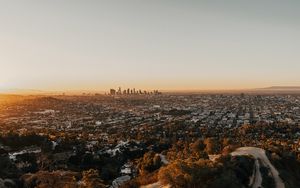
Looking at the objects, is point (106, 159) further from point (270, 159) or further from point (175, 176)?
point (175, 176)

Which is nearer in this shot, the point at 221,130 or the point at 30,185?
the point at 30,185

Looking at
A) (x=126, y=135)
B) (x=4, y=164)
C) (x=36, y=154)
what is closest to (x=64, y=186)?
(x=4, y=164)

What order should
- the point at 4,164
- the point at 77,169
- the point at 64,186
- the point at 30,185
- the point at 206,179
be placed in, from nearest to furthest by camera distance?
the point at 64,186 < the point at 206,179 < the point at 30,185 < the point at 4,164 < the point at 77,169

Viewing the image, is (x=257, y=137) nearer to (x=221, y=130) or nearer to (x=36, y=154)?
(x=221, y=130)

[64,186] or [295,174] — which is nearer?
[64,186]

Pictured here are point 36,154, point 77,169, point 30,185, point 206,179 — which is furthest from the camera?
point 36,154

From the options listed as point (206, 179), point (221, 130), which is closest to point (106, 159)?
point (206, 179)

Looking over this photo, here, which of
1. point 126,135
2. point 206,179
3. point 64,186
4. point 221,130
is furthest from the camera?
point 221,130

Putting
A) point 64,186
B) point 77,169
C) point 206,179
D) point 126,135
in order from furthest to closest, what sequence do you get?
1. point 126,135
2. point 77,169
3. point 206,179
4. point 64,186

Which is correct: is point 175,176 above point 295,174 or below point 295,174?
above
